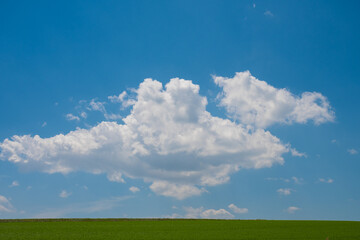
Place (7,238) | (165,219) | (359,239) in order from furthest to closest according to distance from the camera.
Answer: (165,219), (7,238), (359,239)

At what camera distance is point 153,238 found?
31.2 meters

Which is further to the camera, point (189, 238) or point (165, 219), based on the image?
point (165, 219)

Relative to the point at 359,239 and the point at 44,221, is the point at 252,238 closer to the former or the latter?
the point at 359,239

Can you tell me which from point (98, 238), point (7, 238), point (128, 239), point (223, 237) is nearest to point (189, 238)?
point (223, 237)

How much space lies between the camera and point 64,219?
180ft

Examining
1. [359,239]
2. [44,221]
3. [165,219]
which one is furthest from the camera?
[165,219]

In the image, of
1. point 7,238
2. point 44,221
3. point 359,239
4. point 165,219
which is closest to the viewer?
point 359,239

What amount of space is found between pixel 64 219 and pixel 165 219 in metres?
19.2

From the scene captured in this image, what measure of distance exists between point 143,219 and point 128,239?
1227 inches

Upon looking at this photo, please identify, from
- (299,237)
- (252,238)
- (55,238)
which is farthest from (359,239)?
(55,238)

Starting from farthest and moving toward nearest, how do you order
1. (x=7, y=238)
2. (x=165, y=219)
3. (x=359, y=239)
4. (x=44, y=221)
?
(x=165, y=219)
(x=44, y=221)
(x=7, y=238)
(x=359, y=239)

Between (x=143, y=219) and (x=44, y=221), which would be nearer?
(x=44, y=221)

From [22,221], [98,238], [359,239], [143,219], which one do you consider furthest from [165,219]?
[359,239]

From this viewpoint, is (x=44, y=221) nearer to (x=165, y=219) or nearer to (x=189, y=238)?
(x=165, y=219)
